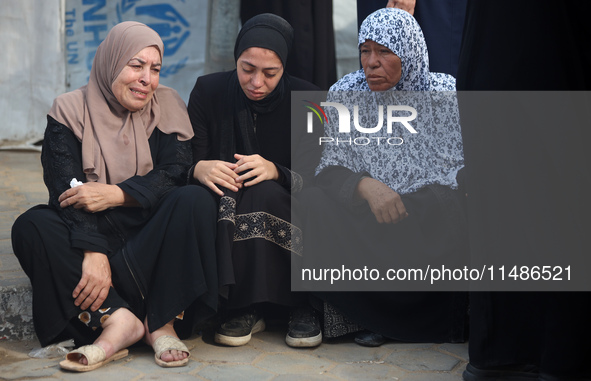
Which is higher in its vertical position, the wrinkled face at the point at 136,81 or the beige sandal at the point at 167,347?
the wrinkled face at the point at 136,81

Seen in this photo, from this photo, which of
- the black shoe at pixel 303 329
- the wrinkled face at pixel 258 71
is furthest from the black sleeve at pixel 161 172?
the black shoe at pixel 303 329

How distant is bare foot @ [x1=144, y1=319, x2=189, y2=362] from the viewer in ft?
8.14

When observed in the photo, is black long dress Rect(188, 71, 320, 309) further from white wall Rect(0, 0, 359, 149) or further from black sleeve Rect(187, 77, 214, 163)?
white wall Rect(0, 0, 359, 149)

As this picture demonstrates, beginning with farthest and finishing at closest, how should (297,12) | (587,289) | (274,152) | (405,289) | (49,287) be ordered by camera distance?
(297,12) < (274,152) < (405,289) < (49,287) < (587,289)

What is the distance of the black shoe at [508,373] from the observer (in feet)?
7.52

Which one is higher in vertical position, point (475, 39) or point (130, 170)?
point (475, 39)

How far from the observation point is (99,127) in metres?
2.83

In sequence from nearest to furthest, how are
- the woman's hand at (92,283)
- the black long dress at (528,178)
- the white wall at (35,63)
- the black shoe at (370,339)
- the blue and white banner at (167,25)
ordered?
the black long dress at (528,178), the woman's hand at (92,283), the black shoe at (370,339), the blue and white banner at (167,25), the white wall at (35,63)

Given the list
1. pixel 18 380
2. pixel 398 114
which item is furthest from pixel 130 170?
pixel 398 114

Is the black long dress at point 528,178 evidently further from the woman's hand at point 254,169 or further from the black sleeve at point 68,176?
the black sleeve at point 68,176

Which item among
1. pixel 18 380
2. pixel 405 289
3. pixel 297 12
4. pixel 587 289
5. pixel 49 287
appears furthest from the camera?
pixel 297 12

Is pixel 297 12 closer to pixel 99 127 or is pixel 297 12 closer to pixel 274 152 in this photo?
pixel 274 152

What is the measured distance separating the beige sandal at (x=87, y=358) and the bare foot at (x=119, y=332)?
0.7 inches

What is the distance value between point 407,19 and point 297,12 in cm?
111
